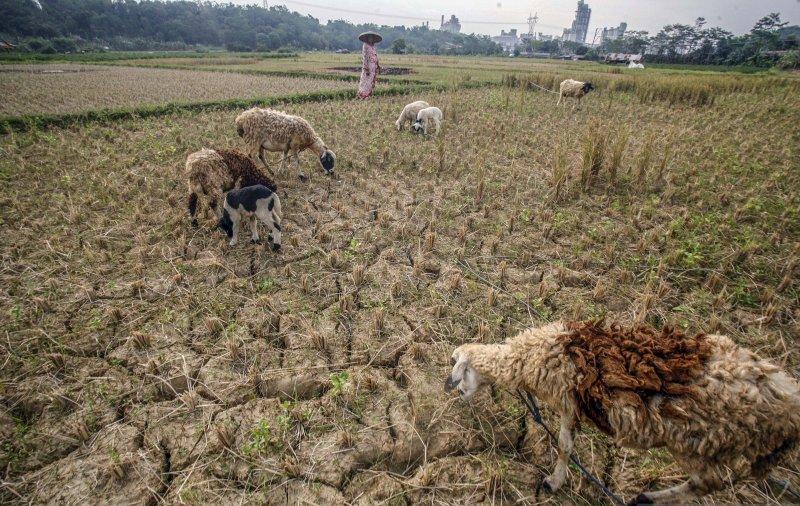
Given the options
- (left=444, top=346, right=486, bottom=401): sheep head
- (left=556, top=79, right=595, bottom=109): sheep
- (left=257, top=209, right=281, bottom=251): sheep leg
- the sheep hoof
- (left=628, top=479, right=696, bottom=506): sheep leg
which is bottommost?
the sheep hoof

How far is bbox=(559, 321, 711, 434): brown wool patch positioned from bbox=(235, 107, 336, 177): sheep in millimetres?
6465

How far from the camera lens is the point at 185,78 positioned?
21.6 meters

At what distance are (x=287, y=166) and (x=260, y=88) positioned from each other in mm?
12739

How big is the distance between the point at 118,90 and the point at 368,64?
11730 millimetres

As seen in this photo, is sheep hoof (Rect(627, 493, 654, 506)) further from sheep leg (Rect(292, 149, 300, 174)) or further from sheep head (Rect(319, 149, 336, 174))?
sheep leg (Rect(292, 149, 300, 174))

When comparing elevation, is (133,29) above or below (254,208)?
above

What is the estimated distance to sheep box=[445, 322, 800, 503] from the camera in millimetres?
A: 1941

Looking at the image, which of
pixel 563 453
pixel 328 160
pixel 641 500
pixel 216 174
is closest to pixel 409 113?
pixel 328 160

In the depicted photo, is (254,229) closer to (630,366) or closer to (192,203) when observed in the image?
(192,203)

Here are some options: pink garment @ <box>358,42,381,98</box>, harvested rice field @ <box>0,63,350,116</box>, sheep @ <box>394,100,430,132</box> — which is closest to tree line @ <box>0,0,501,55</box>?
harvested rice field @ <box>0,63,350,116</box>

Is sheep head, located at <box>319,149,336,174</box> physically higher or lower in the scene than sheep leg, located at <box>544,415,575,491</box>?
higher

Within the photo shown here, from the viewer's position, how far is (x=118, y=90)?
52.8 ft

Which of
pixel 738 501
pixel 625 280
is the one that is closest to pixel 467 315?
pixel 625 280

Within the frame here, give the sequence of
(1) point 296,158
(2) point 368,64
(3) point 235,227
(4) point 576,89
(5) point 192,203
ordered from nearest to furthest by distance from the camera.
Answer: (3) point 235,227, (5) point 192,203, (1) point 296,158, (4) point 576,89, (2) point 368,64
